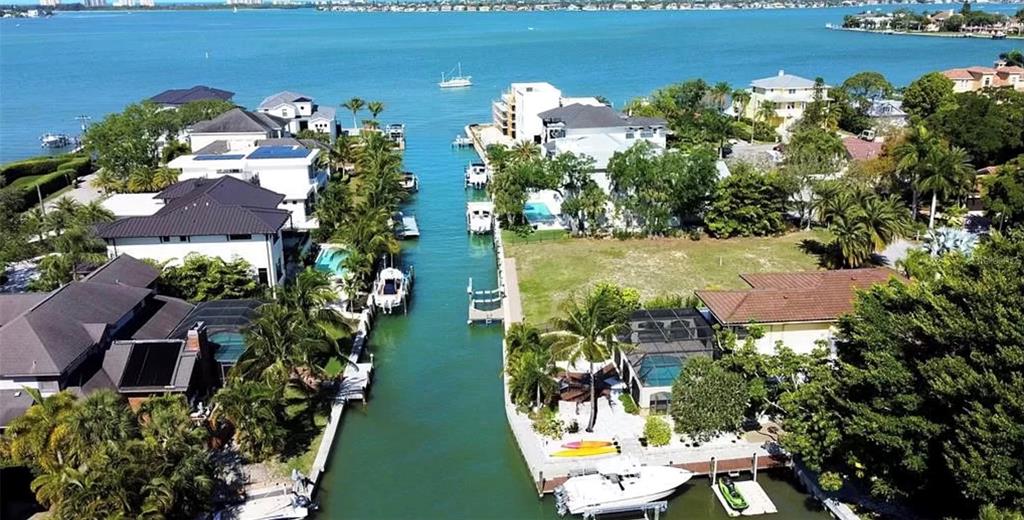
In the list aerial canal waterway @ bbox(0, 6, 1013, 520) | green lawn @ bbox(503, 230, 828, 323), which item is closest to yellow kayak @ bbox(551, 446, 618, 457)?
aerial canal waterway @ bbox(0, 6, 1013, 520)

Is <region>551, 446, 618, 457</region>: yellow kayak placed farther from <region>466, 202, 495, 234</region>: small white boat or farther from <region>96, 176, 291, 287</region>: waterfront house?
<region>466, 202, 495, 234</region>: small white boat

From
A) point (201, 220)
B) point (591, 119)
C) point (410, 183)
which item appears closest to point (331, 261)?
point (201, 220)

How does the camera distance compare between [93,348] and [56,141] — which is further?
[56,141]

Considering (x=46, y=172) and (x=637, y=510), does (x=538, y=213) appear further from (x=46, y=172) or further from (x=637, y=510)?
(x=46, y=172)

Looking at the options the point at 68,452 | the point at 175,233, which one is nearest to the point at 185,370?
the point at 68,452

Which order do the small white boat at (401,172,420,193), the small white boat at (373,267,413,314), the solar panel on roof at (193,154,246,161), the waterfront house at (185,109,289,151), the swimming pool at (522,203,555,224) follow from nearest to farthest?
the small white boat at (373,267,413,314) < the swimming pool at (522,203,555,224) < the solar panel on roof at (193,154,246,161) < the small white boat at (401,172,420,193) < the waterfront house at (185,109,289,151)

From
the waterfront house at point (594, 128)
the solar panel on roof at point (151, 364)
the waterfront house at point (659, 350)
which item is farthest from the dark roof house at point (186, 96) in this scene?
the waterfront house at point (659, 350)

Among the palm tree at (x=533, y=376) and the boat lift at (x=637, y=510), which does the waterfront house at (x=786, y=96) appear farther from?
the boat lift at (x=637, y=510)
